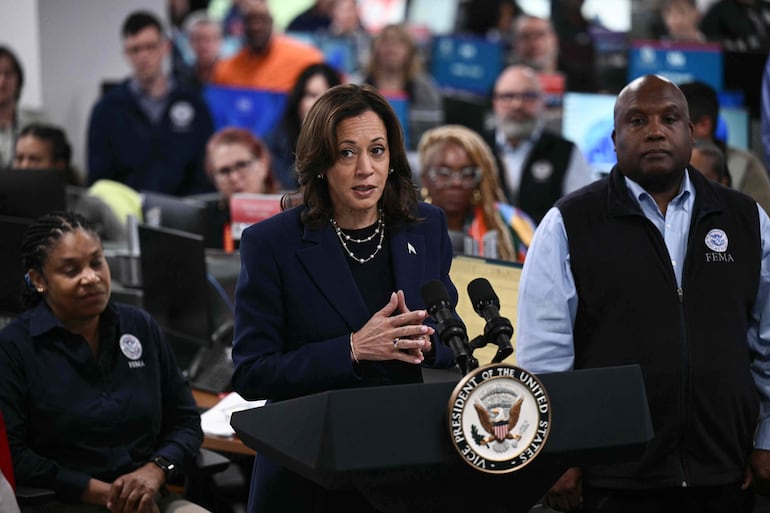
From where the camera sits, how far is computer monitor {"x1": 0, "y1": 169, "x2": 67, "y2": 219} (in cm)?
463

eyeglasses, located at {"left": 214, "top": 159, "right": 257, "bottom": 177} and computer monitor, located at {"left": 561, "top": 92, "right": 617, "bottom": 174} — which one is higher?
computer monitor, located at {"left": 561, "top": 92, "right": 617, "bottom": 174}

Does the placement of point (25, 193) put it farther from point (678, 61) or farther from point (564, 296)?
point (678, 61)

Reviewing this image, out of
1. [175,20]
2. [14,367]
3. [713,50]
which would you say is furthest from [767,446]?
[175,20]

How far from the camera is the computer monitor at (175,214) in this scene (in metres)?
4.58

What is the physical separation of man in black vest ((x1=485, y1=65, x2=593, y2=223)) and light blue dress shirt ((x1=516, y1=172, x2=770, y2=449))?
3.06m

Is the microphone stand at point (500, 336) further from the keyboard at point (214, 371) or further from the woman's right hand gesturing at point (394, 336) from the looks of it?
the keyboard at point (214, 371)

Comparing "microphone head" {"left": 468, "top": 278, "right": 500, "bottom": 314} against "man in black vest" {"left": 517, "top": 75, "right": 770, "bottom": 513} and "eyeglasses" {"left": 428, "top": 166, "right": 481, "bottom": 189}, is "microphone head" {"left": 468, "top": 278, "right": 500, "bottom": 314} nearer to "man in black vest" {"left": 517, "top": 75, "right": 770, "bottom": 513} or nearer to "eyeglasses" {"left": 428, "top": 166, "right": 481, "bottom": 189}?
"man in black vest" {"left": 517, "top": 75, "right": 770, "bottom": 513}

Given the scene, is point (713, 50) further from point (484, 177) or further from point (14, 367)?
point (14, 367)

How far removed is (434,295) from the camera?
6.12 ft

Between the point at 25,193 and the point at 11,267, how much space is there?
0.61 metres

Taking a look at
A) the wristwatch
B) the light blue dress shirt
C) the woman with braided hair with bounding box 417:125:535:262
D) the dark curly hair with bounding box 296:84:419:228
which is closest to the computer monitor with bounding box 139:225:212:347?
the woman with braided hair with bounding box 417:125:535:262

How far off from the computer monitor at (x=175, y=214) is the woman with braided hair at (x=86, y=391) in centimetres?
133

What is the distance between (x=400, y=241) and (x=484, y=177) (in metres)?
2.26

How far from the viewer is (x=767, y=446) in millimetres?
2572
